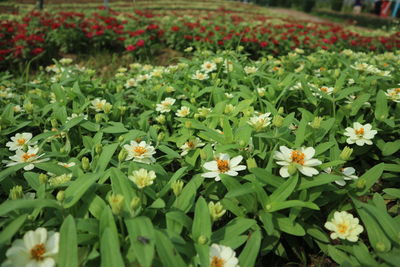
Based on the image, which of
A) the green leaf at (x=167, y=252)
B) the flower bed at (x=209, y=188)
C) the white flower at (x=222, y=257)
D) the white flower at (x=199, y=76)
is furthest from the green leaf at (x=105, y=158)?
the white flower at (x=199, y=76)

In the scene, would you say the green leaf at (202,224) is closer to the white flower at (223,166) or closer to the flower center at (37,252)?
the white flower at (223,166)

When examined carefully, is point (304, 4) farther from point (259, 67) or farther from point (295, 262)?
point (295, 262)

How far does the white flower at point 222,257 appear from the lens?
86 cm

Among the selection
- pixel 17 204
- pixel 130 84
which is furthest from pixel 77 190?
pixel 130 84

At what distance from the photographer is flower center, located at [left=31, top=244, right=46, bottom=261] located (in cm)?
81

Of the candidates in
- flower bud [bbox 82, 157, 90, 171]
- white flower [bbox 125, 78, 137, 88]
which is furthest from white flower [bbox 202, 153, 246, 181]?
white flower [bbox 125, 78, 137, 88]

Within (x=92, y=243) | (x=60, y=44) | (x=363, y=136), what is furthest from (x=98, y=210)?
(x=60, y=44)

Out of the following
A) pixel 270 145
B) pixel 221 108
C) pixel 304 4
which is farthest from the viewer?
pixel 304 4

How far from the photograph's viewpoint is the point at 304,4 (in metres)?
20.2

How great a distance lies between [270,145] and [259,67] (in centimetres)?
121

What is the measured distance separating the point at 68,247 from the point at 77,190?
23 cm

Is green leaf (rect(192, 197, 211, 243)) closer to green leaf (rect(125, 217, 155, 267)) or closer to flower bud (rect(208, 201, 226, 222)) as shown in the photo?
flower bud (rect(208, 201, 226, 222))

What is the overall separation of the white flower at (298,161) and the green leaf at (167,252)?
52 cm

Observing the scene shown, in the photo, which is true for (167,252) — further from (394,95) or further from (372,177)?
(394,95)
